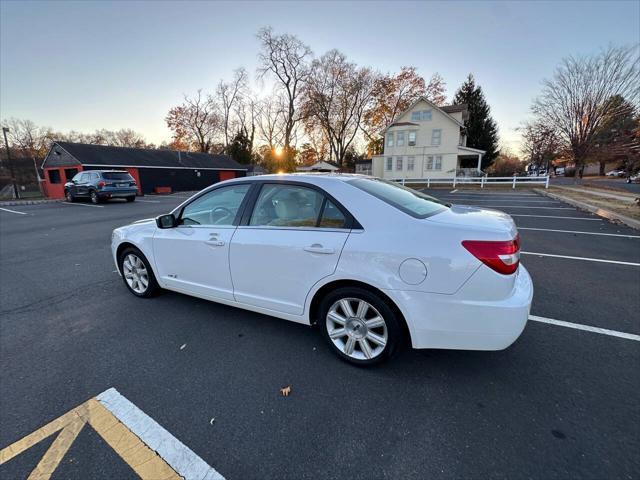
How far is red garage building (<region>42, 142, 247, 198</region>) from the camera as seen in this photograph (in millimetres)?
24078

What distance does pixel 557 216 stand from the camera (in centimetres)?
1025

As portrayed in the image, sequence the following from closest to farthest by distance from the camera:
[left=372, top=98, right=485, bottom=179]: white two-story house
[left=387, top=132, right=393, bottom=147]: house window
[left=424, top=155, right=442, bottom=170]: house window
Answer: [left=372, top=98, right=485, bottom=179]: white two-story house → [left=424, top=155, right=442, bottom=170]: house window → [left=387, top=132, right=393, bottom=147]: house window

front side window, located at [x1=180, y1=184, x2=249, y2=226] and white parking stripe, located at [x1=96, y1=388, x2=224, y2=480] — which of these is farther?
front side window, located at [x1=180, y1=184, x2=249, y2=226]

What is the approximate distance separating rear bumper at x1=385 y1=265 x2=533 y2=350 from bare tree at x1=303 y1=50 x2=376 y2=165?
38601 mm

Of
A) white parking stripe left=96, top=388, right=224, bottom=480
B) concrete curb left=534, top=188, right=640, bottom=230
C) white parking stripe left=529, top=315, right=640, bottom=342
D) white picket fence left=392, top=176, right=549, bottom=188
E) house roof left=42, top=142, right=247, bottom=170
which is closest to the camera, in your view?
white parking stripe left=96, top=388, right=224, bottom=480

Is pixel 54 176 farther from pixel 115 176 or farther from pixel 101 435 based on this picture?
pixel 101 435

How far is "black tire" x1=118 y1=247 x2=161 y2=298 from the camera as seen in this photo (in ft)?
12.4

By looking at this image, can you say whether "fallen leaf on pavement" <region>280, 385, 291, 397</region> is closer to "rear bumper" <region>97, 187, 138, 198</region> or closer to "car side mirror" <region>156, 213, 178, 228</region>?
"car side mirror" <region>156, 213, 178, 228</region>

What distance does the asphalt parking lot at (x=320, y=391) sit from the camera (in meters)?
1.75

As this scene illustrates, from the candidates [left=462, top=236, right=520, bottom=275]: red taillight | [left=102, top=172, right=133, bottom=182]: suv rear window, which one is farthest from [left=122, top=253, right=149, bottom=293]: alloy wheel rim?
[left=102, top=172, right=133, bottom=182]: suv rear window

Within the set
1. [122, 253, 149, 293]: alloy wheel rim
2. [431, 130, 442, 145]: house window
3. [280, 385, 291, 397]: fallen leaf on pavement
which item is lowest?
[280, 385, 291, 397]: fallen leaf on pavement

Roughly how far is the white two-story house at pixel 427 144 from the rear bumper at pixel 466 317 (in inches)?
1263

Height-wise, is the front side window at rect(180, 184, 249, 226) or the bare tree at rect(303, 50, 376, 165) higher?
the bare tree at rect(303, 50, 376, 165)

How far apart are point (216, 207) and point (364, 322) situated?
6.59 feet
